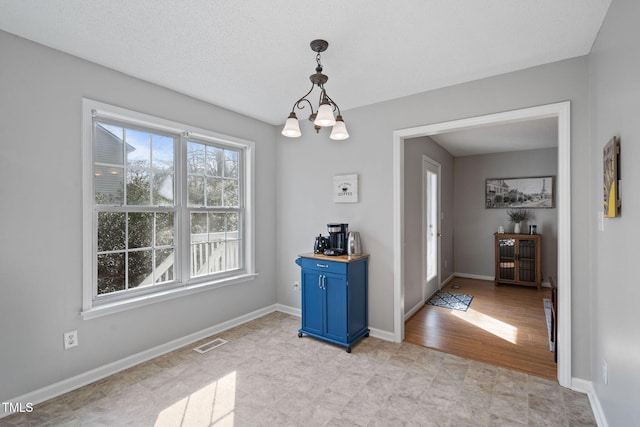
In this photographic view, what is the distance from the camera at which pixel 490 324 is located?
3707mm

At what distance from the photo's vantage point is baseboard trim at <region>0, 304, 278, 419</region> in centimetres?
219

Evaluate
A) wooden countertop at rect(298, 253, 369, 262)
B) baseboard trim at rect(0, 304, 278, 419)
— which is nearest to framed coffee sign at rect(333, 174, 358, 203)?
wooden countertop at rect(298, 253, 369, 262)

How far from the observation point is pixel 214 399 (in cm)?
226

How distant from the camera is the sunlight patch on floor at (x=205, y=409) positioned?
202 cm

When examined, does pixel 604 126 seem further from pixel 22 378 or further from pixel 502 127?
pixel 22 378

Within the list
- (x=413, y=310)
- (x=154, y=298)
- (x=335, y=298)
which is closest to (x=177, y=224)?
(x=154, y=298)

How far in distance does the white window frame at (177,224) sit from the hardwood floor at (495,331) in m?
2.24

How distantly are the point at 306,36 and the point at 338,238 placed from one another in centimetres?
203

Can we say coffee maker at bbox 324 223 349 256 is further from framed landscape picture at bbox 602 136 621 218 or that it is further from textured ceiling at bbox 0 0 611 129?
framed landscape picture at bbox 602 136 621 218

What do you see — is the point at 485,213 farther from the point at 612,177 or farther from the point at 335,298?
the point at 612,177

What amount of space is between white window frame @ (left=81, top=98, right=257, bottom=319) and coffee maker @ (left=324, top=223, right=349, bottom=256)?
1.10 metres

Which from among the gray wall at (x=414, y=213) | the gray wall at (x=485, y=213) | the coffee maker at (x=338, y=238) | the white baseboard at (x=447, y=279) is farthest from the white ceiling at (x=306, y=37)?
the gray wall at (x=485, y=213)

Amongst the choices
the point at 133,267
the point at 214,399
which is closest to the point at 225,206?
the point at 133,267

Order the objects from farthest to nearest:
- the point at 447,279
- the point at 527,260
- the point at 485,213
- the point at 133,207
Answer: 1. the point at 485,213
2. the point at 447,279
3. the point at 527,260
4. the point at 133,207
